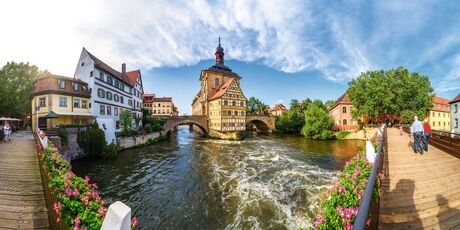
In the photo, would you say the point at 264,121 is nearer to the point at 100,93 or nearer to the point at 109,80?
the point at 109,80

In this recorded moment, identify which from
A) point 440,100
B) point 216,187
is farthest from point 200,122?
point 440,100

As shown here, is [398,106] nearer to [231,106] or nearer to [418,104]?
[418,104]

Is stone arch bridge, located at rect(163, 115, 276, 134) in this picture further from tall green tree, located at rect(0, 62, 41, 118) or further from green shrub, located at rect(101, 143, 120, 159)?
tall green tree, located at rect(0, 62, 41, 118)

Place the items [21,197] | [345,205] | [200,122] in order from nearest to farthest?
[345,205]
[21,197]
[200,122]

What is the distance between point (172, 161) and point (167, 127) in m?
16.8

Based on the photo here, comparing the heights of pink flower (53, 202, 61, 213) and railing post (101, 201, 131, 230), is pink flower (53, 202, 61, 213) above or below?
below

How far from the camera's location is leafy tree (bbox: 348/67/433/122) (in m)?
29.0

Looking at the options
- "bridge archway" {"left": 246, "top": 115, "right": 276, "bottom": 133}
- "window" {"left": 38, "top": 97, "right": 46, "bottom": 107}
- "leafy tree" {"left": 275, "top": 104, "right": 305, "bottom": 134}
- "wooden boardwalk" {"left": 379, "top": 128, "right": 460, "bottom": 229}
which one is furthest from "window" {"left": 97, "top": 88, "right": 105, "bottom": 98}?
"leafy tree" {"left": 275, "top": 104, "right": 305, "bottom": 134}

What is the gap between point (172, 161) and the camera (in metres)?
20.2

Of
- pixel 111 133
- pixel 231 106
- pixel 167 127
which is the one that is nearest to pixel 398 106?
pixel 231 106

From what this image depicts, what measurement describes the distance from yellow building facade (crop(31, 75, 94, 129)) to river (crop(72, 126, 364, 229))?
743cm

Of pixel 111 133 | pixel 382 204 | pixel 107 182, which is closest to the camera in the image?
pixel 382 204

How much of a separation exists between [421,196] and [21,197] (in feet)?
32.6

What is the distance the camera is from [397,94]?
29719mm
